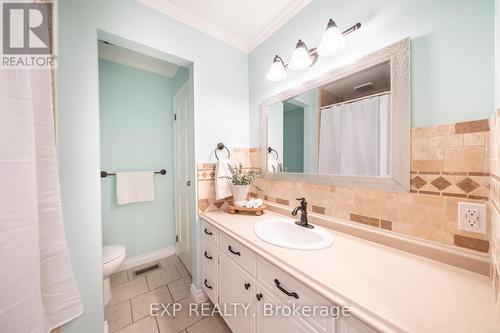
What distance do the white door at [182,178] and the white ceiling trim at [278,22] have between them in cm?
82

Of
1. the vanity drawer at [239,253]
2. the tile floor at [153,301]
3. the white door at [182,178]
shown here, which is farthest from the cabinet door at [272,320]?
the white door at [182,178]

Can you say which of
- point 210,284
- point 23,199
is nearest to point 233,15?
point 23,199

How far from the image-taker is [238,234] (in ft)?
3.47

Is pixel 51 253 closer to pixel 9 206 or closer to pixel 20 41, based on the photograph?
pixel 9 206

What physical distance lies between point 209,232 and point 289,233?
2.03ft

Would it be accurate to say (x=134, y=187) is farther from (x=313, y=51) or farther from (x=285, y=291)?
(x=313, y=51)

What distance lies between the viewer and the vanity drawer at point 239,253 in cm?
94

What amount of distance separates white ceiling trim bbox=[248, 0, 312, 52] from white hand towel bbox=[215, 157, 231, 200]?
3.91ft

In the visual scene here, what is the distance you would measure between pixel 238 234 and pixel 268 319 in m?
0.42

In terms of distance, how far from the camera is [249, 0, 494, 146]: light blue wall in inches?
26.7

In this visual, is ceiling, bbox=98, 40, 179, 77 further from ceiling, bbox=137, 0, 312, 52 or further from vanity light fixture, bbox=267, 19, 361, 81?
vanity light fixture, bbox=267, 19, 361, 81

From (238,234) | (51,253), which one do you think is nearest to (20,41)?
(51,253)

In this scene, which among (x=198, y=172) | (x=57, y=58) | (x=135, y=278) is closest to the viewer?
(x=57, y=58)

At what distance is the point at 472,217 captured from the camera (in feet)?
2.25
